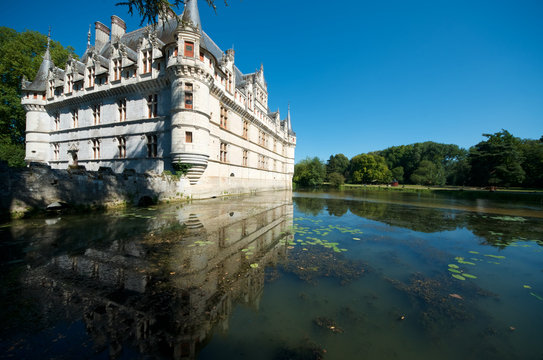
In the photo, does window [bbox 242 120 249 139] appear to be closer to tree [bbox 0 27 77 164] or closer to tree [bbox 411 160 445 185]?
tree [bbox 0 27 77 164]

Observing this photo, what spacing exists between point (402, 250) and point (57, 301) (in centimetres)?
733

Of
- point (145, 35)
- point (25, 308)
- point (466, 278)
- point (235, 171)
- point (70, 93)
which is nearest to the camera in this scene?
point (25, 308)

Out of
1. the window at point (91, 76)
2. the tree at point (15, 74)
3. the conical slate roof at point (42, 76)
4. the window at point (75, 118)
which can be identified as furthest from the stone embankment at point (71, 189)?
the tree at point (15, 74)

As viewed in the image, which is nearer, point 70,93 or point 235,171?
point 70,93

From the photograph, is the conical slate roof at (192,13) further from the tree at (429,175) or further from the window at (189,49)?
the tree at (429,175)

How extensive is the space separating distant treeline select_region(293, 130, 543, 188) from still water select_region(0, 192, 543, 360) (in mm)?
51356

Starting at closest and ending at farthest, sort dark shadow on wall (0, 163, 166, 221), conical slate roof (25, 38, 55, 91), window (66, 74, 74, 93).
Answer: dark shadow on wall (0, 163, 166, 221) < window (66, 74, 74, 93) < conical slate roof (25, 38, 55, 91)

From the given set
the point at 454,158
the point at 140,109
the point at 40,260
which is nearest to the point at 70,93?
the point at 140,109

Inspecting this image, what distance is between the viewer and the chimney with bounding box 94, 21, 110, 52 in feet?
81.0

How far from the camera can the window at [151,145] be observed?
59.6ft

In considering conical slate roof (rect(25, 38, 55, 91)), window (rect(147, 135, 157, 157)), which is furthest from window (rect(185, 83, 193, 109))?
conical slate roof (rect(25, 38, 55, 91))

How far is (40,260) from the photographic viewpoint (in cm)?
432

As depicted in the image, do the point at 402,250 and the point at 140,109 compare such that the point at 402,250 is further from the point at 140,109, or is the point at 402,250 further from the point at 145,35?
the point at 145,35

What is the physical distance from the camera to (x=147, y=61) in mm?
18172
